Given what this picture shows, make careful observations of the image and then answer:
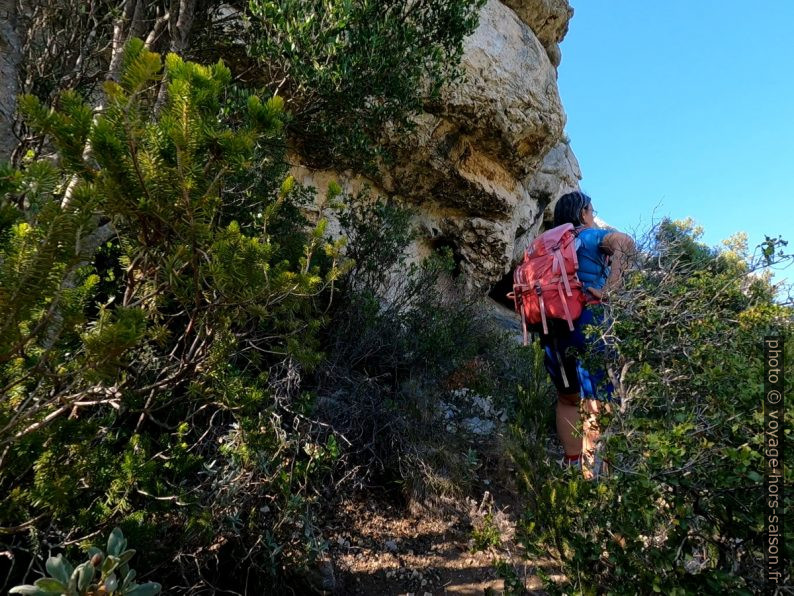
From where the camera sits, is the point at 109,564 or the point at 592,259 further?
the point at 592,259

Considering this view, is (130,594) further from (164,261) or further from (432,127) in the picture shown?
(432,127)

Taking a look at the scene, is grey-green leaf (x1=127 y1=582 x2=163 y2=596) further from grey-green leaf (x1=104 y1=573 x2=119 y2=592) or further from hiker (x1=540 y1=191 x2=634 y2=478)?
hiker (x1=540 y1=191 x2=634 y2=478)

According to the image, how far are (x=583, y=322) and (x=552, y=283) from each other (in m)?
0.30

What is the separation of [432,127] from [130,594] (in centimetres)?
741

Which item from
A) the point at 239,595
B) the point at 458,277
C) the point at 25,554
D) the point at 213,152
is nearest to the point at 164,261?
the point at 213,152

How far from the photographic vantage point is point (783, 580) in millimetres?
999

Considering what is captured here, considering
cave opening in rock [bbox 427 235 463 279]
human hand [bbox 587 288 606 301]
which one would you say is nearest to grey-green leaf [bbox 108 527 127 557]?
human hand [bbox 587 288 606 301]

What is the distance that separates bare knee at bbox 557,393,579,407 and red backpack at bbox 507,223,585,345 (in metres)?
0.47

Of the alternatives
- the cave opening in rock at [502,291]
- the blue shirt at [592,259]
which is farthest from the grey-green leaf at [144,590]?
the cave opening in rock at [502,291]

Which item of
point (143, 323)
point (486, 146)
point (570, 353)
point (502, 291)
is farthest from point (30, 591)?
point (502, 291)

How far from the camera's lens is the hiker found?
246 centimetres

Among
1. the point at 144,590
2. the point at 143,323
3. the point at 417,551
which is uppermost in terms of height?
the point at 143,323

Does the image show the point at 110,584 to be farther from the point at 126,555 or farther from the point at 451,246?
the point at 451,246

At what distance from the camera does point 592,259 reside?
273 centimetres
